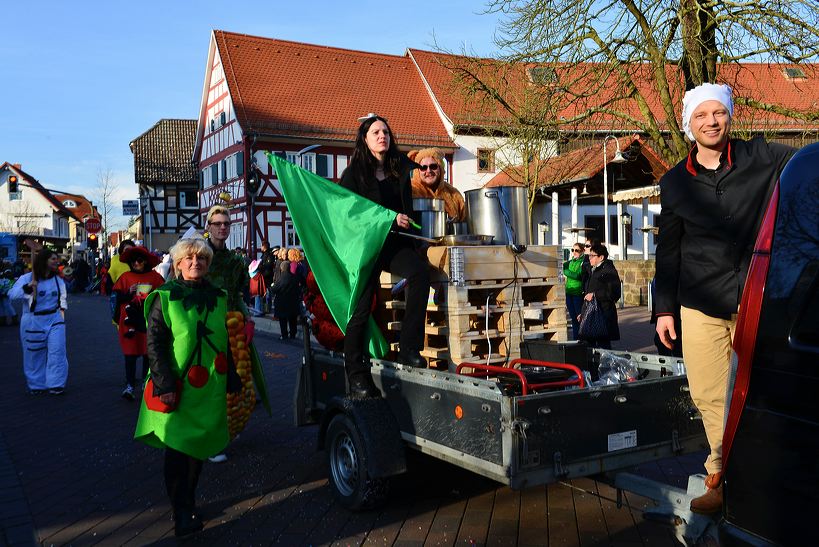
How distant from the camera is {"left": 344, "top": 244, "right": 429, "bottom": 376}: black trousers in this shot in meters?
4.85

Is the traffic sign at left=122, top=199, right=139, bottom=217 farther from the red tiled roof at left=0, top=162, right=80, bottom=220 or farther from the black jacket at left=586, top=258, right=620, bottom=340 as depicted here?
the red tiled roof at left=0, top=162, right=80, bottom=220

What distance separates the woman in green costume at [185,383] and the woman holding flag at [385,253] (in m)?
0.83

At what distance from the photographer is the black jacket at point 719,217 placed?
10.8ft

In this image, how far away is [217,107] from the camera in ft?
137

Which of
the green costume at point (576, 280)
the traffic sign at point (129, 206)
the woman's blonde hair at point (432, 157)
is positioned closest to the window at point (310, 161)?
the traffic sign at point (129, 206)

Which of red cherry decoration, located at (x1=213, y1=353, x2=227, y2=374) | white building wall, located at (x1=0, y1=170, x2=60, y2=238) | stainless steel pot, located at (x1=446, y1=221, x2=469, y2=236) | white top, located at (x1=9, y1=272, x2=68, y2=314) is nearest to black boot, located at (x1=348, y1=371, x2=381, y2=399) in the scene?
red cherry decoration, located at (x1=213, y1=353, x2=227, y2=374)

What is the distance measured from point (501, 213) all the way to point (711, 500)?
3.04m

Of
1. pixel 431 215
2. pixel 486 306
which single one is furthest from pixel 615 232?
pixel 486 306

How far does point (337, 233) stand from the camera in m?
4.98

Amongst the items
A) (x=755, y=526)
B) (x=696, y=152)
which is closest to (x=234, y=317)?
(x=696, y=152)

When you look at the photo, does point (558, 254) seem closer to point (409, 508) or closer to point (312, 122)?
point (409, 508)

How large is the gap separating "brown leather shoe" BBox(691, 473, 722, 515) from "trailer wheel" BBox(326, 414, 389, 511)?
6.59ft

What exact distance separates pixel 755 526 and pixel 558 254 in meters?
3.38

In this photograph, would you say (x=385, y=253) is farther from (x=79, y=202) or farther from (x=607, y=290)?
(x=79, y=202)
